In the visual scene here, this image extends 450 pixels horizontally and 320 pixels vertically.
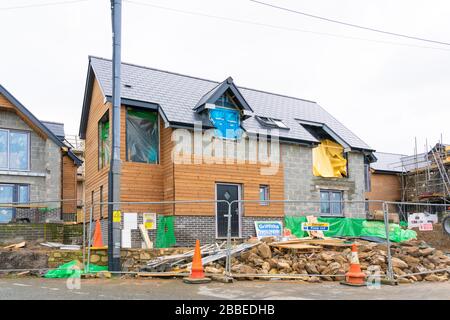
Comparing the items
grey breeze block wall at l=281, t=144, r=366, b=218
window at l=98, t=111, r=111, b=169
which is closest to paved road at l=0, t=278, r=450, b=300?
window at l=98, t=111, r=111, b=169

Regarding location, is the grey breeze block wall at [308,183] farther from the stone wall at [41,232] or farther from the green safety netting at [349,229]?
the stone wall at [41,232]

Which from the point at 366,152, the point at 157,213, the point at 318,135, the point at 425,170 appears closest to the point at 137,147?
the point at 157,213

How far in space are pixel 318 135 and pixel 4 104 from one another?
15.6 metres

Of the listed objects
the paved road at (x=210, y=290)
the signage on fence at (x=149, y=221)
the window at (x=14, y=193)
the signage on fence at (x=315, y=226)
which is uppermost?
the window at (x=14, y=193)

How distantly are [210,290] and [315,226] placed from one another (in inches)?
446

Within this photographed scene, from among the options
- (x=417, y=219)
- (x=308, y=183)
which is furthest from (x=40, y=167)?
(x=417, y=219)

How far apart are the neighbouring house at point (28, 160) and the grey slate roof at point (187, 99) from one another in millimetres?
2034

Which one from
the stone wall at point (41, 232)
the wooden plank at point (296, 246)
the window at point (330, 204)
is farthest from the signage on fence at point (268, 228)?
the stone wall at point (41, 232)

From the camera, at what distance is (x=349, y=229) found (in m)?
21.0

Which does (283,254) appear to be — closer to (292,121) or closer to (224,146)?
(224,146)

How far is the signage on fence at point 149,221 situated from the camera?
17094 mm

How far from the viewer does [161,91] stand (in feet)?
64.8

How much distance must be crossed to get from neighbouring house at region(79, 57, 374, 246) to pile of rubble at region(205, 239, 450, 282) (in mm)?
5166

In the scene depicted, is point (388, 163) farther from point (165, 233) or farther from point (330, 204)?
point (165, 233)
